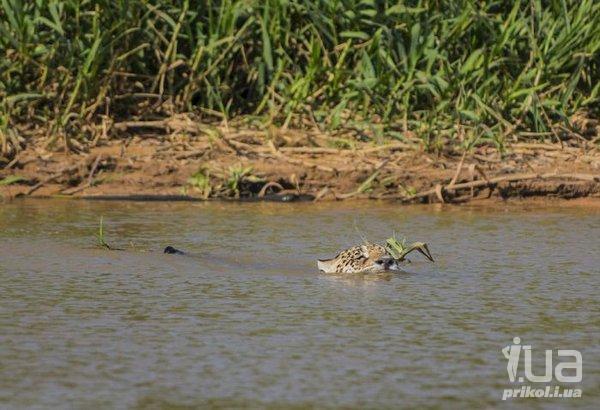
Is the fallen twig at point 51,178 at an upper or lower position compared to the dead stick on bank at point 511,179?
lower

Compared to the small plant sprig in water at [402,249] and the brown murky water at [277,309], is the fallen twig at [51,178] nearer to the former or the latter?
the brown murky water at [277,309]

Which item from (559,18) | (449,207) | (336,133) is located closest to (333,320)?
(449,207)

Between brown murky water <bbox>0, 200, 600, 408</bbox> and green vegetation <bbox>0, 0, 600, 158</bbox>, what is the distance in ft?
4.09

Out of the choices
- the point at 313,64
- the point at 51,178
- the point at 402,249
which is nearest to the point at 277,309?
the point at 402,249

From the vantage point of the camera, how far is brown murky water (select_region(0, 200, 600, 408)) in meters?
4.20

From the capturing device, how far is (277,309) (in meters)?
5.33

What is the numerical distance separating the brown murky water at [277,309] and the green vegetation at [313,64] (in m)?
1.25

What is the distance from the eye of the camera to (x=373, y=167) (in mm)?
8742

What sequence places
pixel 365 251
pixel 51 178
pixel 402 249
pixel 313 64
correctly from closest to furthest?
pixel 365 251 < pixel 402 249 < pixel 51 178 < pixel 313 64

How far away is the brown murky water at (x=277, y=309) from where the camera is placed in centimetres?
420

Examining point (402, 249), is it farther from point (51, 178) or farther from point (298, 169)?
point (51, 178)

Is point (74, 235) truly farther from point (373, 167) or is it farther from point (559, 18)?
point (559, 18)

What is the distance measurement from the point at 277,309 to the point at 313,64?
4.18 metres

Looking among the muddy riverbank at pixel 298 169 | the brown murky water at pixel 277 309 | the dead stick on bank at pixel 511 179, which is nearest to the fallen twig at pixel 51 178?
the muddy riverbank at pixel 298 169
